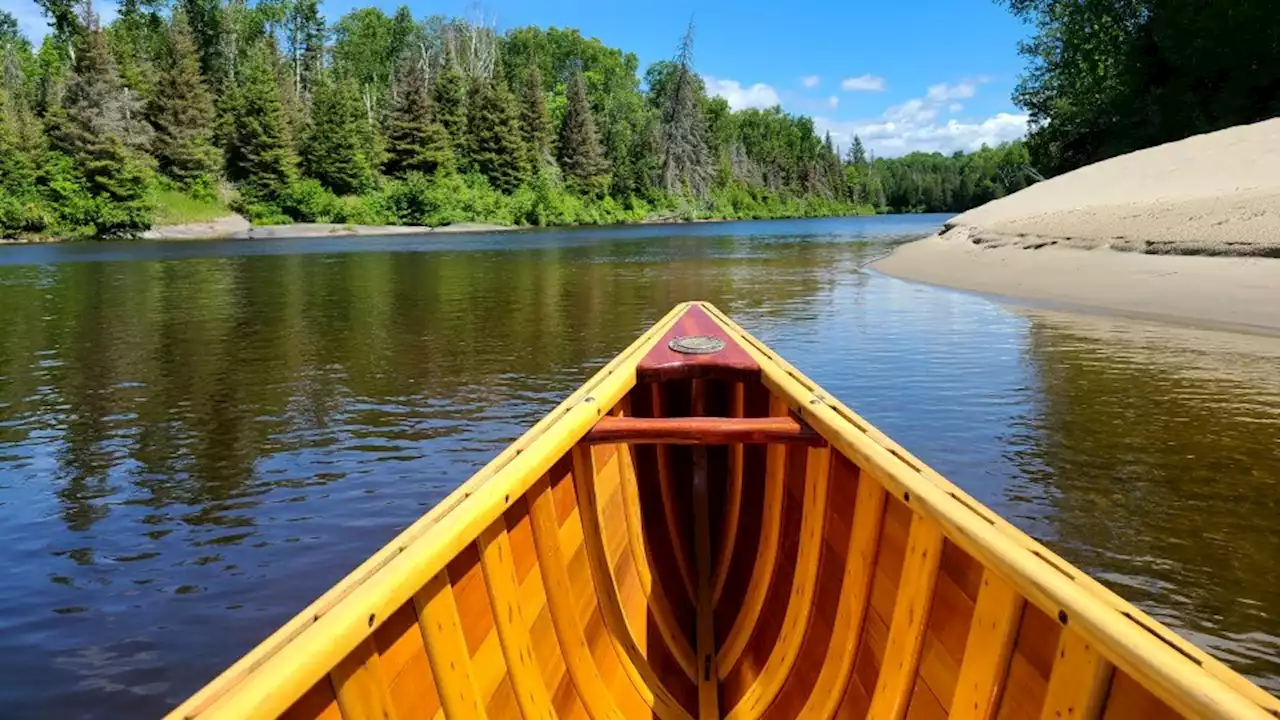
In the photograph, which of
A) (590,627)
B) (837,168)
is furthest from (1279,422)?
(837,168)

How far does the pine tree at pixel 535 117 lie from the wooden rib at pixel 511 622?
278 ft

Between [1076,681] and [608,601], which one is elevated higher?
[1076,681]

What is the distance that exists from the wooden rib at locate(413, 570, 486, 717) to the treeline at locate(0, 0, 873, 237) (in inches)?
2529

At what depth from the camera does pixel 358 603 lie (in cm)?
197

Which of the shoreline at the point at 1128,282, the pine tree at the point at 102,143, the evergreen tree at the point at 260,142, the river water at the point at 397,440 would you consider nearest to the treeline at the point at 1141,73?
the shoreline at the point at 1128,282

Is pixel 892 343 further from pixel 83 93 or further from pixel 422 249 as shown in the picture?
pixel 83 93

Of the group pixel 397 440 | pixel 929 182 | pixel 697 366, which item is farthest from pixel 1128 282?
pixel 929 182

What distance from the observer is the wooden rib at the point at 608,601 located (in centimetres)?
375

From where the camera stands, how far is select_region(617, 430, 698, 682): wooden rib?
4152 mm

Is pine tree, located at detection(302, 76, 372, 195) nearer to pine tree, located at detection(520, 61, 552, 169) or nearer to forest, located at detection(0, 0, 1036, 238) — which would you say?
forest, located at detection(0, 0, 1036, 238)

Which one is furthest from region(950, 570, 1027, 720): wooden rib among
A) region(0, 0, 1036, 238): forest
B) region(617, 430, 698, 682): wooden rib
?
region(0, 0, 1036, 238): forest

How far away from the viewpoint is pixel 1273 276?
1527 centimetres

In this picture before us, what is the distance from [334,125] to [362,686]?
74.7 m

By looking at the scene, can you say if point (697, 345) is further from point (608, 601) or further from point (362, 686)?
point (362, 686)
